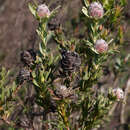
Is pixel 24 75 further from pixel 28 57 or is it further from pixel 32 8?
pixel 32 8

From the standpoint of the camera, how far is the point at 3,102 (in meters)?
1.15

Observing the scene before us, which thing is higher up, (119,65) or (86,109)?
(119,65)

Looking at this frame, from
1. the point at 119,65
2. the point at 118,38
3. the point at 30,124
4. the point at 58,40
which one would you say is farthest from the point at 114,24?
the point at 30,124

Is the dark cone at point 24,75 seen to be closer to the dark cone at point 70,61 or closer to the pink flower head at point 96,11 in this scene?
the dark cone at point 70,61

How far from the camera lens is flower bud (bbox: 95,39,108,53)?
0.99 meters

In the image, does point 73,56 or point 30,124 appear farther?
point 30,124

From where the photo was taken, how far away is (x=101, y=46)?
3.27 ft

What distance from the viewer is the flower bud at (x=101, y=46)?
0.99 m

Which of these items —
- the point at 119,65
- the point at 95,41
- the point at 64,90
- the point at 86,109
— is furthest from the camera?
the point at 119,65

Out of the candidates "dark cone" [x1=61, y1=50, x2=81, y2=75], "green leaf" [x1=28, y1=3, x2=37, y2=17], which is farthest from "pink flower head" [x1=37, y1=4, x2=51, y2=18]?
"dark cone" [x1=61, y1=50, x2=81, y2=75]

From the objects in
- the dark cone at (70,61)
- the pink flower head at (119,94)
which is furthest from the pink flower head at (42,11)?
the pink flower head at (119,94)

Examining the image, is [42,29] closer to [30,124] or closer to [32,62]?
[32,62]

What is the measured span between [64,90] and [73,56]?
151mm

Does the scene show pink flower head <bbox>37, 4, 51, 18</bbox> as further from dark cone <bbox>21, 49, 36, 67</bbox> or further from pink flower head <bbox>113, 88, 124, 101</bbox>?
pink flower head <bbox>113, 88, 124, 101</bbox>
